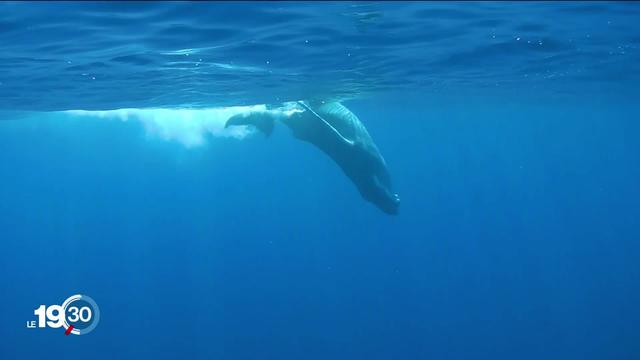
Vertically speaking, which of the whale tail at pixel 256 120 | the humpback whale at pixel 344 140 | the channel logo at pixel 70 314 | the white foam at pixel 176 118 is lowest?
the channel logo at pixel 70 314

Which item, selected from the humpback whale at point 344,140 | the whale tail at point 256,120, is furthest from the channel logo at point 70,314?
the humpback whale at point 344,140

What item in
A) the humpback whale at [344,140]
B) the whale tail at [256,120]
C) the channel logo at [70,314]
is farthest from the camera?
the channel logo at [70,314]

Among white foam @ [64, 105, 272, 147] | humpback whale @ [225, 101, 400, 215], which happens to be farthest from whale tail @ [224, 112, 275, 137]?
white foam @ [64, 105, 272, 147]

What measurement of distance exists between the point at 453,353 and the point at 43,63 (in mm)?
31329

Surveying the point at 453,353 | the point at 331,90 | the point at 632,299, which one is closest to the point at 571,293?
the point at 632,299

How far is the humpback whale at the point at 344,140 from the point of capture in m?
18.1

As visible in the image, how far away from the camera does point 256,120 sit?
19.2 meters

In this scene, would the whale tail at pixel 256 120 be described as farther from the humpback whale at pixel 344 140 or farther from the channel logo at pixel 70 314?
the channel logo at pixel 70 314

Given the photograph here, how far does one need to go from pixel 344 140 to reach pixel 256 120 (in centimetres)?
317

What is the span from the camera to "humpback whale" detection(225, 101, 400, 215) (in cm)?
1809

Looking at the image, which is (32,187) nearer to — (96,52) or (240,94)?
(240,94)

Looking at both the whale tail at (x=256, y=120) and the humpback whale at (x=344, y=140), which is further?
the whale tail at (x=256, y=120)

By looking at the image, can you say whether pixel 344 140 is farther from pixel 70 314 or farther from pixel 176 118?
pixel 70 314

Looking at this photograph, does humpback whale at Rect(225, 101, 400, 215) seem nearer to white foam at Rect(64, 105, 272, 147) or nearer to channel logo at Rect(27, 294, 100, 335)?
white foam at Rect(64, 105, 272, 147)
